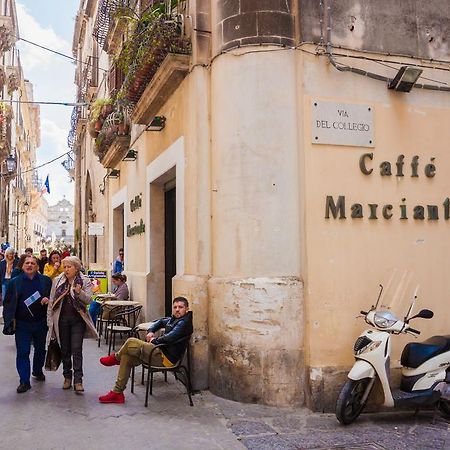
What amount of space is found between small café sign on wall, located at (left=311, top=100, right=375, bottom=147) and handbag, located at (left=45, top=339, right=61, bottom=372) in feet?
13.2

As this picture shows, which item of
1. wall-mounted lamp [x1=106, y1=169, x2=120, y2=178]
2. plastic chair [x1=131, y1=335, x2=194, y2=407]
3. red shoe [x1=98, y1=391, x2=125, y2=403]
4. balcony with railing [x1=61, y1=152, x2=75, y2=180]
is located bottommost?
red shoe [x1=98, y1=391, x2=125, y2=403]

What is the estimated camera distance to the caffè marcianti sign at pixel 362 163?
6645mm

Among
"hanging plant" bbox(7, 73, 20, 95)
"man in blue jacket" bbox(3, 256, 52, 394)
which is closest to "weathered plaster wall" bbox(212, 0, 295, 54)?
"man in blue jacket" bbox(3, 256, 52, 394)

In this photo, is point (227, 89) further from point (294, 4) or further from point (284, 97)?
point (294, 4)

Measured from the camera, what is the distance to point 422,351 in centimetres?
602

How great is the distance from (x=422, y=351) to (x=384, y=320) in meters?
0.54

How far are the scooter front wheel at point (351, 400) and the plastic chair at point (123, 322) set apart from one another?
4.08 m

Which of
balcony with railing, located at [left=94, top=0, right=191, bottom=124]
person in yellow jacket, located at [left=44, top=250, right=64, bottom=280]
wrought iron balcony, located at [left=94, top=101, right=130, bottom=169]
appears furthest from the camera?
wrought iron balcony, located at [left=94, top=101, right=130, bottom=169]

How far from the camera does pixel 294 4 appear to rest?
682cm

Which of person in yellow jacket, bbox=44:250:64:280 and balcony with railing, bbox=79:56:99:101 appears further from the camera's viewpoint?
balcony with railing, bbox=79:56:99:101

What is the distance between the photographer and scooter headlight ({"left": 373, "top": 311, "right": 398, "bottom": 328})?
19.5ft

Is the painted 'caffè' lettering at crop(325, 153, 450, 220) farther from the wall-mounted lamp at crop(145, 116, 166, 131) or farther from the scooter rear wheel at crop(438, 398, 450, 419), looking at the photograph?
the wall-mounted lamp at crop(145, 116, 166, 131)

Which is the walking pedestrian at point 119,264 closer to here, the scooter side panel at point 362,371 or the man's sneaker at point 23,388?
the man's sneaker at point 23,388

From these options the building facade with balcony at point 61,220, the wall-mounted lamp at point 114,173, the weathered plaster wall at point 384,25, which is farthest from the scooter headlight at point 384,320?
the building facade with balcony at point 61,220
